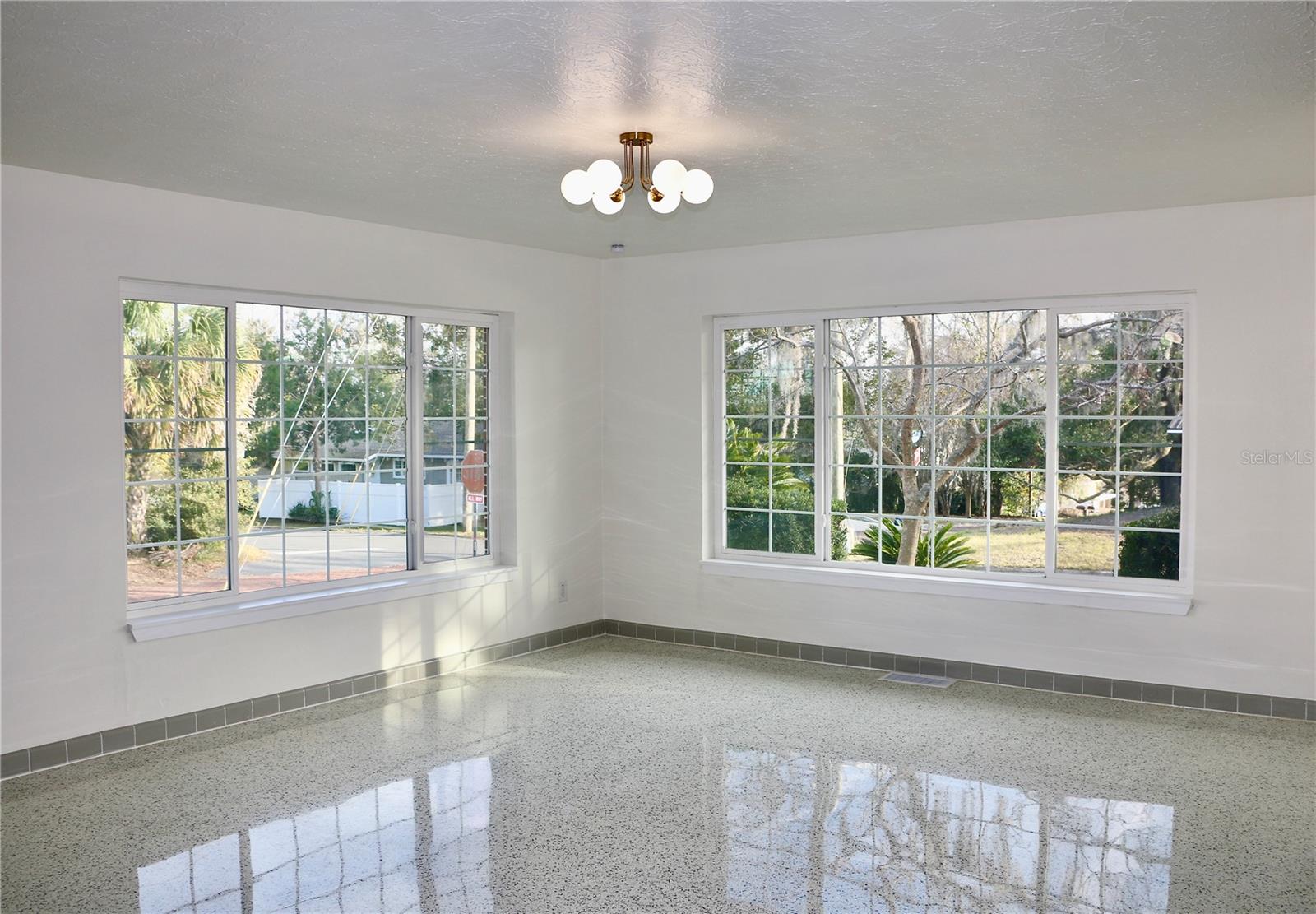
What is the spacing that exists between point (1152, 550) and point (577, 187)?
372cm

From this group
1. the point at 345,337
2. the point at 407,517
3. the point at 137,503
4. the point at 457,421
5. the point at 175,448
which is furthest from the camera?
the point at 457,421

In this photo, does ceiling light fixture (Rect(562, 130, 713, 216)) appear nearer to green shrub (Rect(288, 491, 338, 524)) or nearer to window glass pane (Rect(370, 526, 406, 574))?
green shrub (Rect(288, 491, 338, 524))

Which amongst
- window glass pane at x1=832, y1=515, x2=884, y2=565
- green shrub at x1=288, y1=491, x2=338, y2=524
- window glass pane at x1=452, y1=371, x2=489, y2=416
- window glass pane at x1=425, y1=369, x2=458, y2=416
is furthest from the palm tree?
window glass pane at x1=832, y1=515, x2=884, y2=565

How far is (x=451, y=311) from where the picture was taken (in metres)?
6.23

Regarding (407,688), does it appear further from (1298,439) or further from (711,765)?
(1298,439)

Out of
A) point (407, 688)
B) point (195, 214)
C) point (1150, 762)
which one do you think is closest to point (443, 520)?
point (407, 688)

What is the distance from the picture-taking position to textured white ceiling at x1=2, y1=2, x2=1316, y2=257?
8.94 ft

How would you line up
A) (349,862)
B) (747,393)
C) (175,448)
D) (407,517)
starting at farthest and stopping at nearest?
1. (747,393)
2. (407,517)
3. (175,448)
4. (349,862)

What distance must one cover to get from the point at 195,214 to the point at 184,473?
1224 mm

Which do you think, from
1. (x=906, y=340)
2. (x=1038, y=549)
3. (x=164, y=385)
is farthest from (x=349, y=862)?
(x=906, y=340)

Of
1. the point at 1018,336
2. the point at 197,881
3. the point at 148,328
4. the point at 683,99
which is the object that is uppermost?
the point at 683,99

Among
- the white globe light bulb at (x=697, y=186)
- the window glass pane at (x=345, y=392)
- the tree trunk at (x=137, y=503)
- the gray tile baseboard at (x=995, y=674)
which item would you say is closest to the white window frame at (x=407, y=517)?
the tree trunk at (x=137, y=503)

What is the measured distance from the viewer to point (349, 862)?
3465 mm

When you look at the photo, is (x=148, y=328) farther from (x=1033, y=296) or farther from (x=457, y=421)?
(x=1033, y=296)
